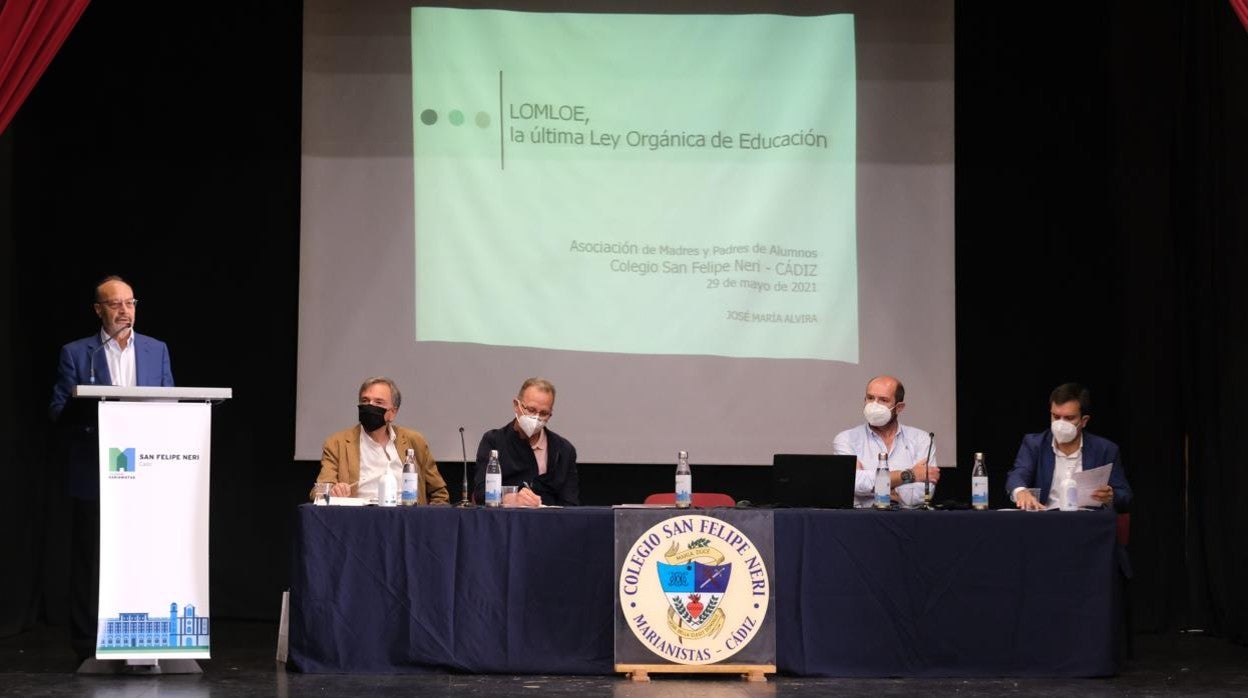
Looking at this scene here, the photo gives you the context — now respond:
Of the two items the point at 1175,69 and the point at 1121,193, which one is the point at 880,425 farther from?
the point at 1175,69

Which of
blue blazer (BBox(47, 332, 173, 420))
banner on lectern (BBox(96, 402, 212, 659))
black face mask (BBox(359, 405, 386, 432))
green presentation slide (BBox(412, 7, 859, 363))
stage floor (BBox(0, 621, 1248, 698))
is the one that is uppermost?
green presentation slide (BBox(412, 7, 859, 363))

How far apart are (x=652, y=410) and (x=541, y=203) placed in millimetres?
1097

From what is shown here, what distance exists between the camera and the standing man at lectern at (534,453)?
5633 millimetres

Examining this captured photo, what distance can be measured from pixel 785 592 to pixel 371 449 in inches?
68.9

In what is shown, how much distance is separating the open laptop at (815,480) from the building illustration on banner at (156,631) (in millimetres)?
2067

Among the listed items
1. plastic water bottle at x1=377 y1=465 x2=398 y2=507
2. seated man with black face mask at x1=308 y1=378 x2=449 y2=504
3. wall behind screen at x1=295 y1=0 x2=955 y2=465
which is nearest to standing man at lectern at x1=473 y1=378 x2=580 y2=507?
seated man with black face mask at x1=308 y1=378 x2=449 y2=504

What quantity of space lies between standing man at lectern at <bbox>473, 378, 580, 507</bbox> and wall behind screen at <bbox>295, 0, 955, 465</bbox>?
982mm

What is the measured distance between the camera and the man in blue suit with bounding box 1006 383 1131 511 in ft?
18.4

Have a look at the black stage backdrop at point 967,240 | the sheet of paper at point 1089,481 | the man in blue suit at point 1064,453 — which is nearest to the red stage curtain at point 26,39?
the black stage backdrop at point 967,240

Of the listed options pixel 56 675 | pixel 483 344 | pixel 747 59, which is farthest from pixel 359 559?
pixel 747 59

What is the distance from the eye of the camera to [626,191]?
6840 millimetres

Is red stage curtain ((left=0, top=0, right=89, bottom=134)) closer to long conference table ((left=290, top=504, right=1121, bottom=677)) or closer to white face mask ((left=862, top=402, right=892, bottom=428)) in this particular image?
long conference table ((left=290, top=504, right=1121, bottom=677))

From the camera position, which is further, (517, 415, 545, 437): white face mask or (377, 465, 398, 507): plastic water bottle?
(517, 415, 545, 437): white face mask

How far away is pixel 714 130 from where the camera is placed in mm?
6855
